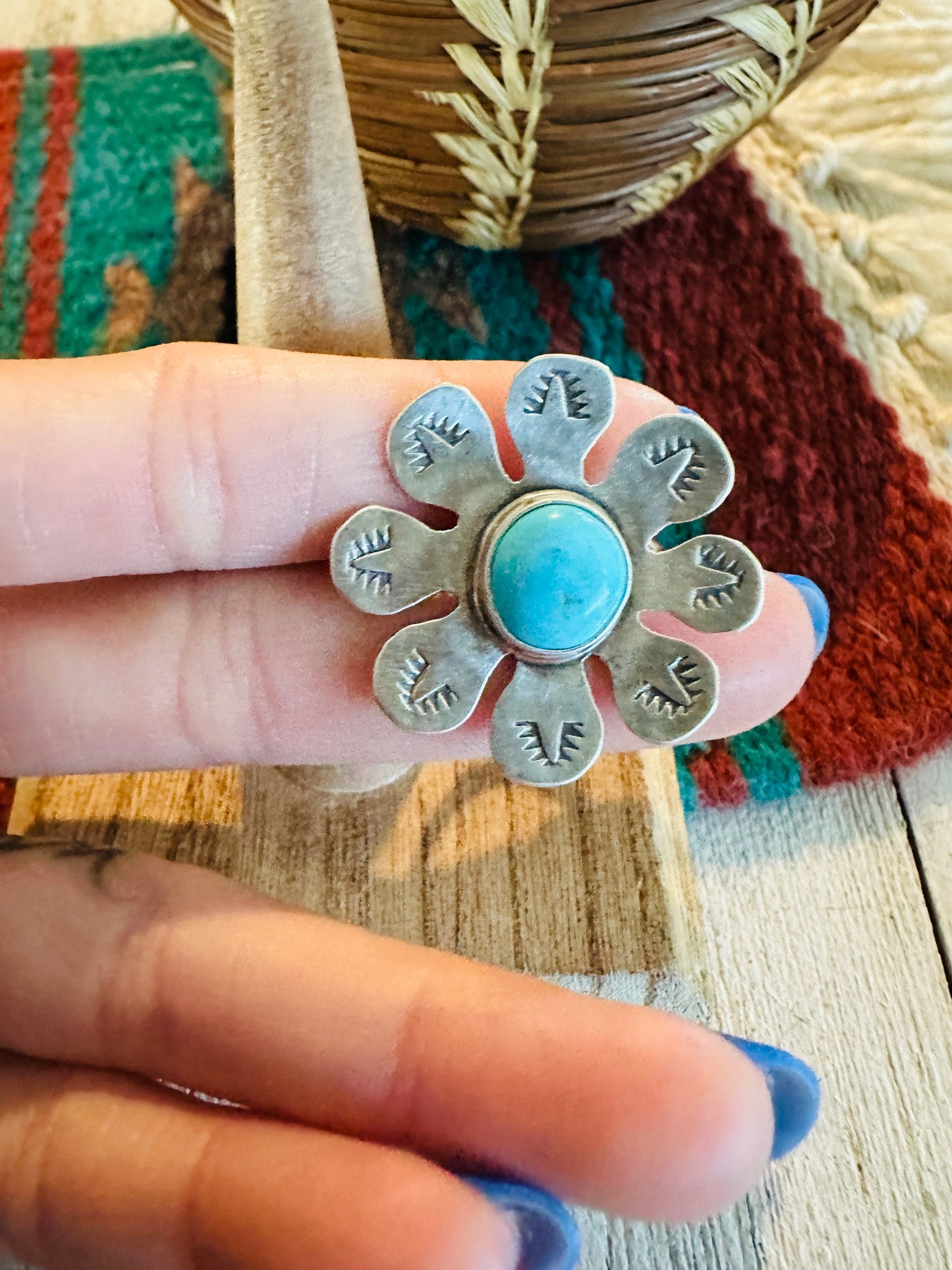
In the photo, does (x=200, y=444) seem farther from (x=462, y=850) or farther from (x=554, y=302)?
(x=554, y=302)

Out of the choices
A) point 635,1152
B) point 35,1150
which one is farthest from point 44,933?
point 635,1152

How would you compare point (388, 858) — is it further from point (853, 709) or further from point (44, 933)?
point (853, 709)

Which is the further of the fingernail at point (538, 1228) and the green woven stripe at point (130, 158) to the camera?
the green woven stripe at point (130, 158)

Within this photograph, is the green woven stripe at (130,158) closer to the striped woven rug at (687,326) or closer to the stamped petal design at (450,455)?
the striped woven rug at (687,326)

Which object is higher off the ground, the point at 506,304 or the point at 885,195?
the point at 885,195

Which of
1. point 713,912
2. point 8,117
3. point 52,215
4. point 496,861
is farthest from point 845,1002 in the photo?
point 8,117

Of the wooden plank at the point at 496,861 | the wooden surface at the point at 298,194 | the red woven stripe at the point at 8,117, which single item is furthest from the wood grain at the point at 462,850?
the red woven stripe at the point at 8,117
